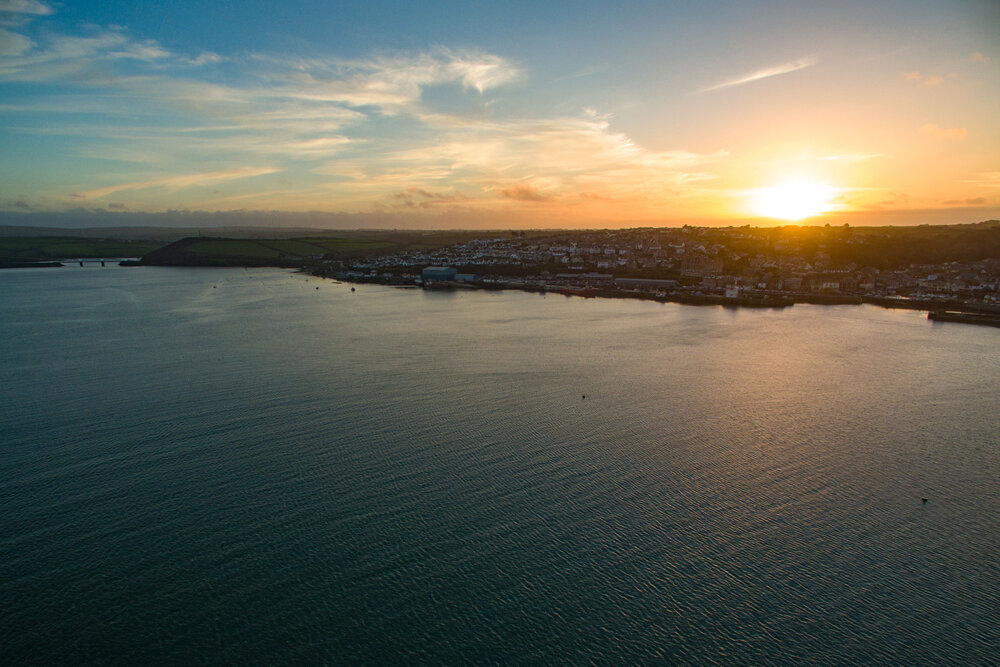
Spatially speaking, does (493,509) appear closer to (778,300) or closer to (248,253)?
(778,300)

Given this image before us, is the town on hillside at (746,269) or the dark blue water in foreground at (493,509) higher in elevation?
the town on hillside at (746,269)

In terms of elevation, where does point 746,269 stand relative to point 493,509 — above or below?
above

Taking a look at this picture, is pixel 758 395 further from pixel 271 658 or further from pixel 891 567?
pixel 271 658

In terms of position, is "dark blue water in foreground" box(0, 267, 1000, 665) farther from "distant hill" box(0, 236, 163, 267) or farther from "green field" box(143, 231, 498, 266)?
"distant hill" box(0, 236, 163, 267)

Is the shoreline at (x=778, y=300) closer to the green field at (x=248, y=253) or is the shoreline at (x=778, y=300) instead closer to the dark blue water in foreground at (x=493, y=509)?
the dark blue water in foreground at (x=493, y=509)

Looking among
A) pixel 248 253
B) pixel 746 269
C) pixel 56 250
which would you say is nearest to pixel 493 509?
pixel 746 269

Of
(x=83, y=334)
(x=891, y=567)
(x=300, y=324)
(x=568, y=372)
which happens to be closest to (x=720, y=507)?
(x=891, y=567)

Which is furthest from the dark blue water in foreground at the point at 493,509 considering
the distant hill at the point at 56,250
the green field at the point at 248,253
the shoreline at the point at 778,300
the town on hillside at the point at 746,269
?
the distant hill at the point at 56,250

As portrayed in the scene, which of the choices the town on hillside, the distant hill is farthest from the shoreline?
the distant hill
